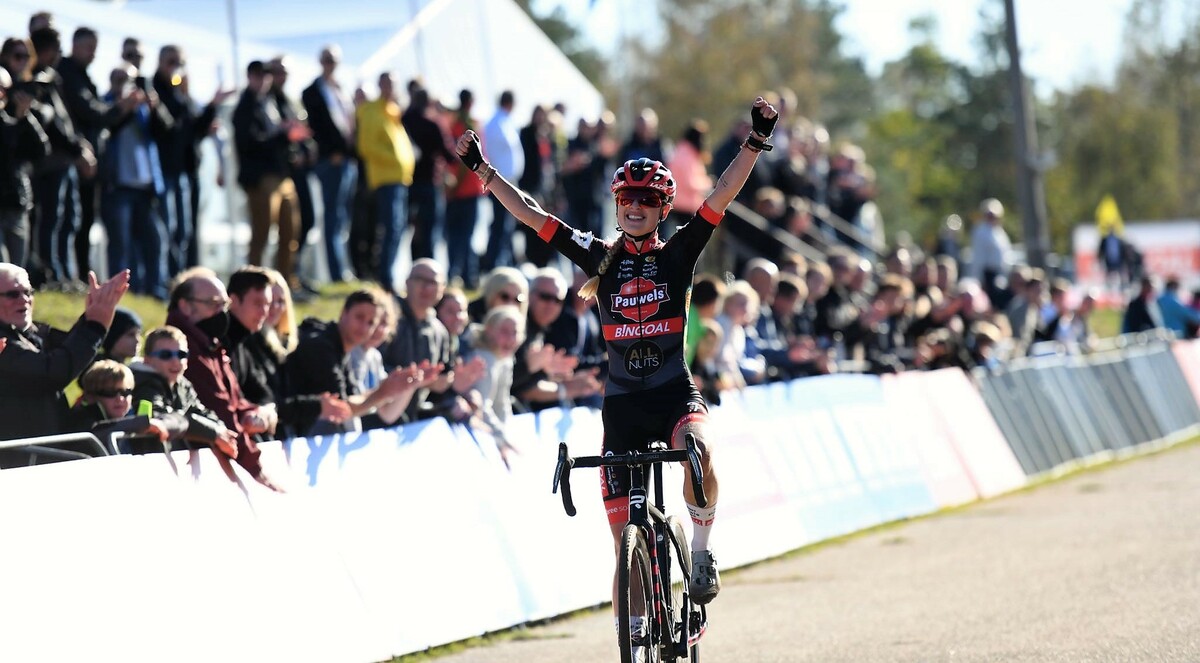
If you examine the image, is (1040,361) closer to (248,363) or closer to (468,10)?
(468,10)

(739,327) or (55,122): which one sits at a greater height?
(55,122)

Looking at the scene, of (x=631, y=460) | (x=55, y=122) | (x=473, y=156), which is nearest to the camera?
(x=631, y=460)

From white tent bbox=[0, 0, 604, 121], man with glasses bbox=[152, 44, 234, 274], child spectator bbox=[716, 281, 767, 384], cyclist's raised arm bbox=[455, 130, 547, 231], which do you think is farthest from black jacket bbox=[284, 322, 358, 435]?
white tent bbox=[0, 0, 604, 121]

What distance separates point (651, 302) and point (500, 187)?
2.78 ft

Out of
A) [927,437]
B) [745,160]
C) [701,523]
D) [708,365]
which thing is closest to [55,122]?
[708,365]

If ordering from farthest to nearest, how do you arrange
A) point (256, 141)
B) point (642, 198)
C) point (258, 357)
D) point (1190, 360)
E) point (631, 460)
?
point (1190, 360) → point (256, 141) → point (258, 357) → point (642, 198) → point (631, 460)

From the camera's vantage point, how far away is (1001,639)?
925 centimetres

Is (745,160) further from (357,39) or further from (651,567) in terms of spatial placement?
(357,39)

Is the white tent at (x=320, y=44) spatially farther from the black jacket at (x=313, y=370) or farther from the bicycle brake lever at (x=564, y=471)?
the bicycle brake lever at (x=564, y=471)

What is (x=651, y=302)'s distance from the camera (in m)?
7.93

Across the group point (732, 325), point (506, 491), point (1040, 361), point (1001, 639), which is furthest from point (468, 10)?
point (1001, 639)

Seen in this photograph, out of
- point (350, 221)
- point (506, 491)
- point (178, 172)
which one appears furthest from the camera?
point (350, 221)

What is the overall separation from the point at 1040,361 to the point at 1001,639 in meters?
12.8

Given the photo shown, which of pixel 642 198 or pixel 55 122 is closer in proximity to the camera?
pixel 642 198
